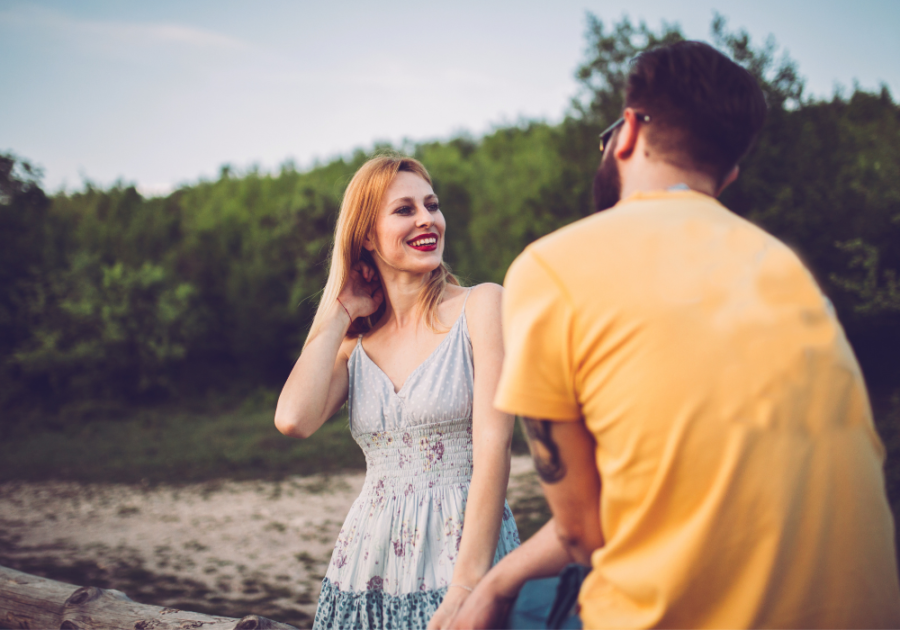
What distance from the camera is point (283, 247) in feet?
94.6

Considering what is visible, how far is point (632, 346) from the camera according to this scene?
940 millimetres

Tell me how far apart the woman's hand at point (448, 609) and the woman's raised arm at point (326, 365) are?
0.83 m

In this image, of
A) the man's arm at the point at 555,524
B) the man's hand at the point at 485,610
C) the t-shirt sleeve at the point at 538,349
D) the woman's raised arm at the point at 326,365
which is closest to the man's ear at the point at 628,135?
the t-shirt sleeve at the point at 538,349

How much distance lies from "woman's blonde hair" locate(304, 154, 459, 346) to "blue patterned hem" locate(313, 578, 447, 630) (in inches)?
34.9

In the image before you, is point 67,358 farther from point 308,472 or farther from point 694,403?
point 694,403

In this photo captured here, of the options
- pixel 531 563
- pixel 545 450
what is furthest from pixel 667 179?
pixel 531 563

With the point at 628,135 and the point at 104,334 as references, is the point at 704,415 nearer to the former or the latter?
the point at 628,135

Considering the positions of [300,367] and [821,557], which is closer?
[821,557]

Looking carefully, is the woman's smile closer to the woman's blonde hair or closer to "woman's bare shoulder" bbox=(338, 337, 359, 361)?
the woman's blonde hair

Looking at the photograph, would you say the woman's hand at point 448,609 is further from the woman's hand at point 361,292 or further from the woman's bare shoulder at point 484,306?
the woman's hand at point 361,292

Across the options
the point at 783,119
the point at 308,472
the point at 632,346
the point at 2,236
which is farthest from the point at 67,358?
the point at 632,346

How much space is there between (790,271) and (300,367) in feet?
5.57

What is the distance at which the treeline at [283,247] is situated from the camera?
14766 mm

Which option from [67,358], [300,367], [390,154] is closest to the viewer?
[300,367]
